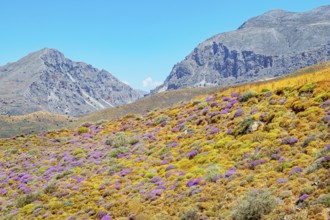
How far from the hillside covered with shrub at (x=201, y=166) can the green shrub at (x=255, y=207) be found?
39mm

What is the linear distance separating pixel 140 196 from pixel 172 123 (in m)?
14.7

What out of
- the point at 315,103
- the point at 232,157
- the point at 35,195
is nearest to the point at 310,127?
the point at 315,103

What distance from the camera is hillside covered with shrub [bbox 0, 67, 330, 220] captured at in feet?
52.4

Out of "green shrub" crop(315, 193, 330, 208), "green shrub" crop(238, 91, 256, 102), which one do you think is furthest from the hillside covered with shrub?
"green shrub" crop(238, 91, 256, 102)

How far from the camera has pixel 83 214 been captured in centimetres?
2130

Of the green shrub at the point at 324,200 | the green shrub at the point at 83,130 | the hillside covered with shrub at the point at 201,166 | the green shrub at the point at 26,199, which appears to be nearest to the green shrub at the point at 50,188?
the hillside covered with shrub at the point at 201,166

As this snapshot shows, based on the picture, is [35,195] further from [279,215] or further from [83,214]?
[279,215]

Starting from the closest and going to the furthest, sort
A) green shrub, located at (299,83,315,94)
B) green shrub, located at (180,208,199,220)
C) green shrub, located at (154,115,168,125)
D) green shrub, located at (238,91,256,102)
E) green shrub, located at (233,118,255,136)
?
green shrub, located at (180,208,199,220)
green shrub, located at (233,118,255,136)
green shrub, located at (299,83,315,94)
green shrub, located at (238,91,256,102)
green shrub, located at (154,115,168,125)

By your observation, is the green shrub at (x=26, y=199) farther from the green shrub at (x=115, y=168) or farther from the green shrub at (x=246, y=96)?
the green shrub at (x=246, y=96)

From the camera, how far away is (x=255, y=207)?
14.5 m

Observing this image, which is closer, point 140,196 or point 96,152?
point 140,196

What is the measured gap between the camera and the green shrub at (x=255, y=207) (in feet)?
47.1

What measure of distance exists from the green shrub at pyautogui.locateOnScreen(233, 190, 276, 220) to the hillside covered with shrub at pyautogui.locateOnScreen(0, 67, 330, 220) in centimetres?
4

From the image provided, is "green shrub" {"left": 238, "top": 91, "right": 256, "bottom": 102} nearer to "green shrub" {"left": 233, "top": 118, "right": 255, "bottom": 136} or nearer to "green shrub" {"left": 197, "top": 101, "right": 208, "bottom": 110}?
"green shrub" {"left": 197, "top": 101, "right": 208, "bottom": 110}
